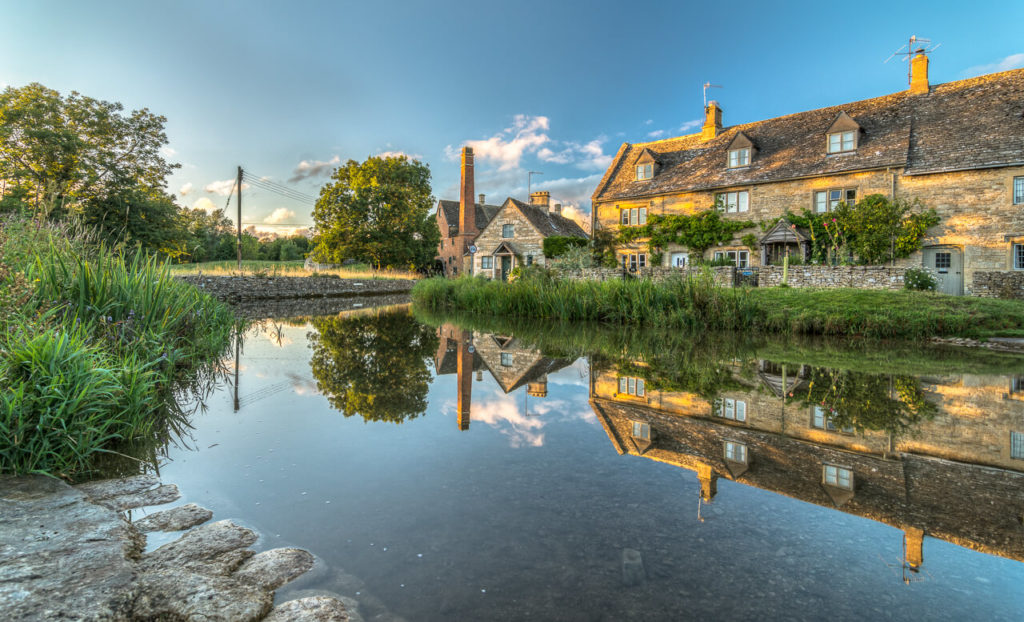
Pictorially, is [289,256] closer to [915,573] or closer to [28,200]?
[28,200]

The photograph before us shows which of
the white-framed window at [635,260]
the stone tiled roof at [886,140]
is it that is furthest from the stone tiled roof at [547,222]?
the stone tiled roof at [886,140]

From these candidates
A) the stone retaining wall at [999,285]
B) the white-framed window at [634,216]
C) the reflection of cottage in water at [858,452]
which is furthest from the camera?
the white-framed window at [634,216]

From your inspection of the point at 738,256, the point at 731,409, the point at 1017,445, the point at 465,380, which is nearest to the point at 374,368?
the point at 465,380

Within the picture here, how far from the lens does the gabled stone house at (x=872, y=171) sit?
62.0 ft

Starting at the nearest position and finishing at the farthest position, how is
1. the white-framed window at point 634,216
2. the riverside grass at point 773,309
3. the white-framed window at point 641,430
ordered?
the white-framed window at point 641,430, the riverside grass at point 773,309, the white-framed window at point 634,216

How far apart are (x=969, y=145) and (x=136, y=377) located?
1082 inches

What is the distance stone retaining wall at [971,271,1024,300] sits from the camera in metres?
14.8

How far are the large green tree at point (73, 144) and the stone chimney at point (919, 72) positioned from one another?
39.7 m

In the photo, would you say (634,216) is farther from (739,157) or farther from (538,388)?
(538,388)

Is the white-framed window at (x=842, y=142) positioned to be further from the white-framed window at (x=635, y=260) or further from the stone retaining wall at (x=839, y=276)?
the white-framed window at (x=635, y=260)

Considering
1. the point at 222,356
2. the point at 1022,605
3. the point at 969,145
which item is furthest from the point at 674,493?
A: the point at 969,145

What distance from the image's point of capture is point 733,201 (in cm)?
2469

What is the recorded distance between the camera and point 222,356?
763 centimetres

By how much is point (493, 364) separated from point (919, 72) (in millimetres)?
27334
